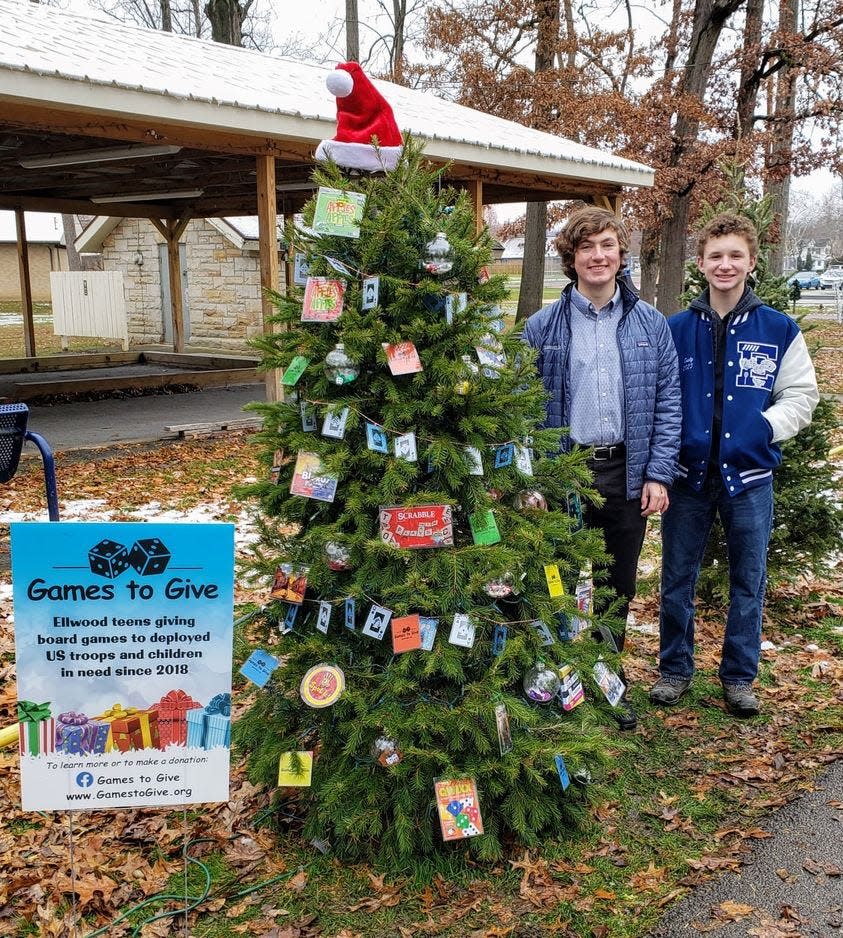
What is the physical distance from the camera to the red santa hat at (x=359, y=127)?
2.94 metres

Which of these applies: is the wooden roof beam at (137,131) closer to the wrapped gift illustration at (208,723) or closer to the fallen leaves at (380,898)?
the wrapped gift illustration at (208,723)

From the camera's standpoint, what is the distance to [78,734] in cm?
228

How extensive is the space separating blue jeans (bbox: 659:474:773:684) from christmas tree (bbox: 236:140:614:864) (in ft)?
3.77

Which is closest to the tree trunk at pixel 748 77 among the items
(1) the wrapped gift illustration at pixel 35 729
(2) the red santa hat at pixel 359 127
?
(2) the red santa hat at pixel 359 127

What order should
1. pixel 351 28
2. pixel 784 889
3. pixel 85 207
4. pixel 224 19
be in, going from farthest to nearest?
pixel 351 28, pixel 224 19, pixel 85 207, pixel 784 889

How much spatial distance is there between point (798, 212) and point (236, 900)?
11435 centimetres

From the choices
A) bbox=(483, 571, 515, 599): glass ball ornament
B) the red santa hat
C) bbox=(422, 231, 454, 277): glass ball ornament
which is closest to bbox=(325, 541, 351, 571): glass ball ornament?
bbox=(483, 571, 515, 599): glass ball ornament

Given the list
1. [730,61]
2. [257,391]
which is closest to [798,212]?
[730,61]

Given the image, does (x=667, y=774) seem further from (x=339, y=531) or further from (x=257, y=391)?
(x=257, y=391)

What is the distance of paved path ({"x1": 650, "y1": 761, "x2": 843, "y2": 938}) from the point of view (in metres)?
2.55

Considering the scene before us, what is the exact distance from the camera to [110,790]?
2.31 metres

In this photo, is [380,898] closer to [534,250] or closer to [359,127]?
[359,127]

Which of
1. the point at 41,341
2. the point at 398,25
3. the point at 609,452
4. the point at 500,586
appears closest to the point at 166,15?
the point at 398,25

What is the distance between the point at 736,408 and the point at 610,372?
0.62 m
